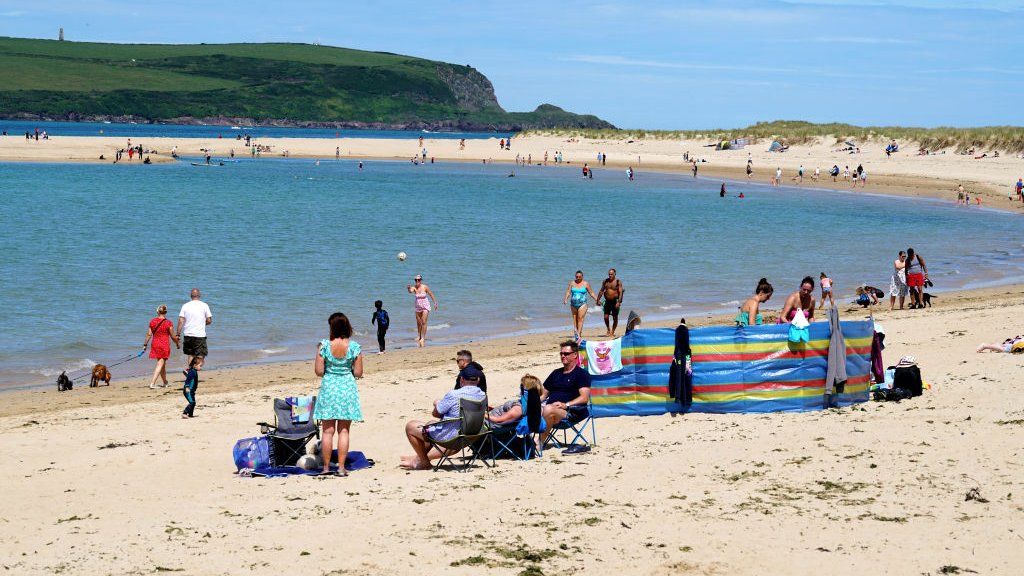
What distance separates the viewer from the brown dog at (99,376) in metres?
15.4

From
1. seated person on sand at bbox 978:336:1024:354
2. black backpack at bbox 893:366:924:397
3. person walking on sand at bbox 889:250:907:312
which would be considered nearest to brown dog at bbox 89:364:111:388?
black backpack at bbox 893:366:924:397

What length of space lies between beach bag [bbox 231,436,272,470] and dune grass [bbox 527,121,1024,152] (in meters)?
70.1

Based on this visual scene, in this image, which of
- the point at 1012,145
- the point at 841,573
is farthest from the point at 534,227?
the point at 1012,145

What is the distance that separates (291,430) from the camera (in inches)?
397

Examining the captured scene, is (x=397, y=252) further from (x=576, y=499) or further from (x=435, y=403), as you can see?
(x=576, y=499)

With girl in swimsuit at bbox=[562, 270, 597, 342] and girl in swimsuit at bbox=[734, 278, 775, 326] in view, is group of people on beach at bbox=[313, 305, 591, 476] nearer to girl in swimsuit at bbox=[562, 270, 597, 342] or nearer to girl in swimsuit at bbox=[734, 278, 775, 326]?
girl in swimsuit at bbox=[734, 278, 775, 326]

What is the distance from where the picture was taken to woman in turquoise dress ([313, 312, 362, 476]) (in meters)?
9.47

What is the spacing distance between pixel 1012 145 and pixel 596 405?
221 feet

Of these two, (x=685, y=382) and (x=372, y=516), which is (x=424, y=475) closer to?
(x=372, y=516)

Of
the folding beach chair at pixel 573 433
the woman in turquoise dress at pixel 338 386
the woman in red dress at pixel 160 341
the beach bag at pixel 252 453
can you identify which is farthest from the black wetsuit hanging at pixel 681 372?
the woman in red dress at pixel 160 341

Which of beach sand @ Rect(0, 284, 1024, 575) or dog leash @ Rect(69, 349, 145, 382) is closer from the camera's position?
beach sand @ Rect(0, 284, 1024, 575)

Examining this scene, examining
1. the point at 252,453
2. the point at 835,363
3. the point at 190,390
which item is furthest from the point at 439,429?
the point at 835,363

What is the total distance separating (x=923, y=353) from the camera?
1448cm

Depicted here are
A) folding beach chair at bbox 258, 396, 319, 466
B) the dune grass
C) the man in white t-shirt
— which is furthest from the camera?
the dune grass
